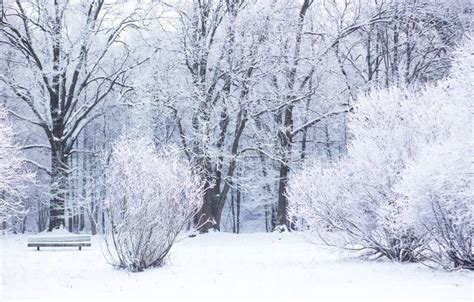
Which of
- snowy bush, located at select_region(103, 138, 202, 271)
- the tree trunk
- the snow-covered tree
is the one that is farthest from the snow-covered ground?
the snow-covered tree

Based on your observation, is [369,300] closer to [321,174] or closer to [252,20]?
[321,174]

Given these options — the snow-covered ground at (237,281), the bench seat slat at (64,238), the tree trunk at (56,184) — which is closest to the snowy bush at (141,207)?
the snow-covered ground at (237,281)

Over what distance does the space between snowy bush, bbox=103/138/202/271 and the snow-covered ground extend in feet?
1.57

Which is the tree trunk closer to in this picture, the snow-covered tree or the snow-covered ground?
the snow-covered tree

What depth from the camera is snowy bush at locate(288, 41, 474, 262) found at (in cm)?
934

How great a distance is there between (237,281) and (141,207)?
292cm

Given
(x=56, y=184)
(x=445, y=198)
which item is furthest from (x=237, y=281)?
(x=56, y=184)

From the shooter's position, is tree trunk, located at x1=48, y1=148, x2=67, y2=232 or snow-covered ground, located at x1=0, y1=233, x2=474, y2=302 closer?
snow-covered ground, located at x1=0, y1=233, x2=474, y2=302

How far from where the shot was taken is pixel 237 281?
9320 millimetres

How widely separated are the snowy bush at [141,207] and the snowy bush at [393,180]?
3102 millimetres

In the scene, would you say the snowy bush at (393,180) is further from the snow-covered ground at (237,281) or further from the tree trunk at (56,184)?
the tree trunk at (56,184)

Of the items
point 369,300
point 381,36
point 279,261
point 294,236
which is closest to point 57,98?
point 294,236

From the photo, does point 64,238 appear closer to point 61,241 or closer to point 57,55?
point 61,241

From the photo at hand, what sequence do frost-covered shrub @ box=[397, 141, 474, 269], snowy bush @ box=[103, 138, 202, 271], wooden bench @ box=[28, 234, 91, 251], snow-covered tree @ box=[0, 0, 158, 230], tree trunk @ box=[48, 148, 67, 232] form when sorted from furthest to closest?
tree trunk @ box=[48, 148, 67, 232] < snow-covered tree @ box=[0, 0, 158, 230] < wooden bench @ box=[28, 234, 91, 251] < snowy bush @ box=[103, 138, 202, 271] < frost-covered shrub @ box=[397, 141, 474, 269]
